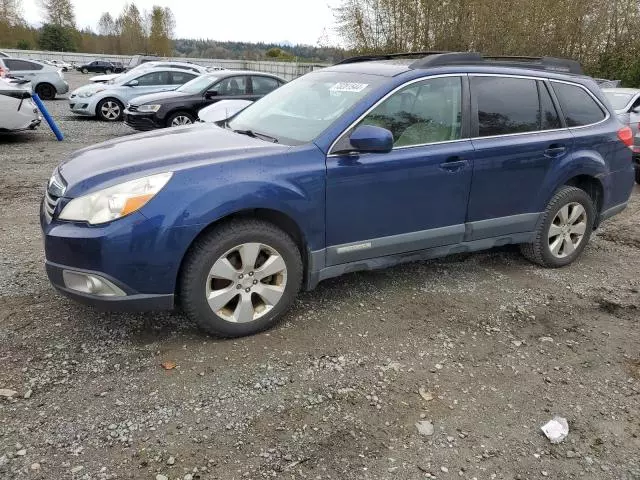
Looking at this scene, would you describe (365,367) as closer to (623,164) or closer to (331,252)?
(331,252)

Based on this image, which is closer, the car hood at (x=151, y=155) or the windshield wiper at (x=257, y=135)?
the car hood at (x=151, y=155)

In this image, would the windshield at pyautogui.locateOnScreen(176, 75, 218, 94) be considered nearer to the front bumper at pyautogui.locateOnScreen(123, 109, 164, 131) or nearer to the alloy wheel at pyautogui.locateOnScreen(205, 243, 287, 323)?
the front bumper at pyautogui.locateOnScreen(123, 109, 164, 131)

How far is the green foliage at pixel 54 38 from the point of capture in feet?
239

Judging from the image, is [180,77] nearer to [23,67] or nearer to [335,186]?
[23,67]

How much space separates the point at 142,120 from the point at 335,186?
8.76 metres

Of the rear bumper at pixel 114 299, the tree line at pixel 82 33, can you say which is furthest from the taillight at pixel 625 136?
the tree line at pixel 82 33

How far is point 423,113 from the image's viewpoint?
3936 millimetres

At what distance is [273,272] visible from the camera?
3.44m

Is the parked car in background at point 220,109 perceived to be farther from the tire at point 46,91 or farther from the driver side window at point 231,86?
the tire at point 46,91

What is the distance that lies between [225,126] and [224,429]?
8.27 feet

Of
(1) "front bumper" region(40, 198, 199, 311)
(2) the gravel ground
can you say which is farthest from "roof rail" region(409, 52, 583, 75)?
(1) "front bumper" region(40, 198, 199, 311)

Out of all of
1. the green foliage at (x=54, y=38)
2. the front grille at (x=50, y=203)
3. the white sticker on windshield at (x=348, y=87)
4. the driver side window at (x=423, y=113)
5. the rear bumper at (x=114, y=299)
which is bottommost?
the rear bumper at (x=114, y=299)

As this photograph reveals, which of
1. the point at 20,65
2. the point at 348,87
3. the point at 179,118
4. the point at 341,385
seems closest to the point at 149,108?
the point at 179,118

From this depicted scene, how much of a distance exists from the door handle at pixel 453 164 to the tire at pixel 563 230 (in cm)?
112
